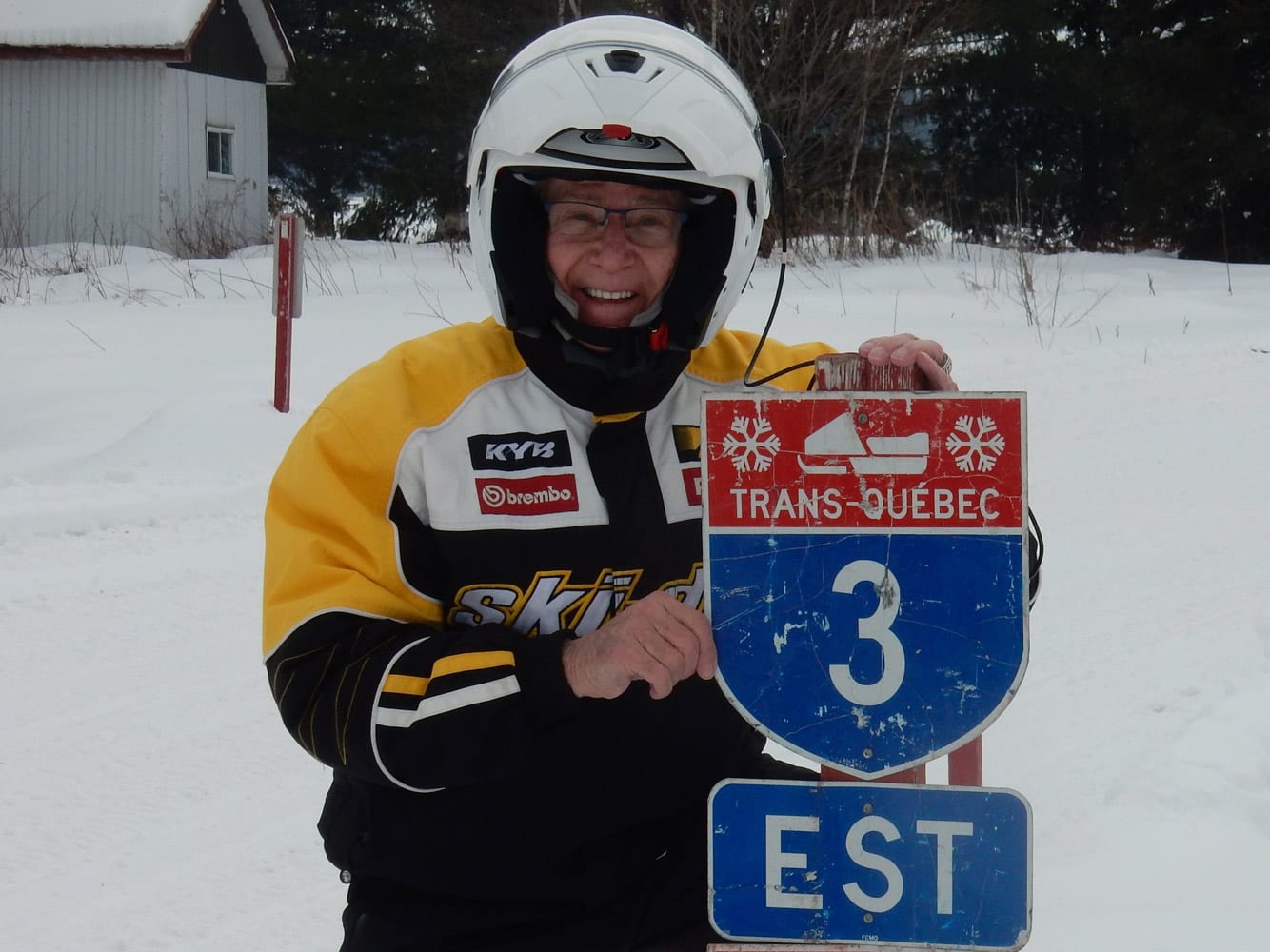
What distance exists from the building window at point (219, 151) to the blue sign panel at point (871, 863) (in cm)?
1996

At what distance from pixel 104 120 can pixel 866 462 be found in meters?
19.5

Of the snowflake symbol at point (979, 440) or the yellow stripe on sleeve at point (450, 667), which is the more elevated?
the snowflake symbol at point (979, 440)

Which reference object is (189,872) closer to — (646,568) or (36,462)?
(646,568)

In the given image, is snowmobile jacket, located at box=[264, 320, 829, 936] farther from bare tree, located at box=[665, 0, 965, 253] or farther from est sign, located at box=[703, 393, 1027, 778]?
bare tree, located at box=[665, 0, 965, 253]

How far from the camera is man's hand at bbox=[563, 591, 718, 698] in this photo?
149 cm

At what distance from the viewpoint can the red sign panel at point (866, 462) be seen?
1.44m

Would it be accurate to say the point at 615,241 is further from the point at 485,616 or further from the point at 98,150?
the point at 98,150

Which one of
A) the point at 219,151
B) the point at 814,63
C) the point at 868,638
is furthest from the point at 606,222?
the point at 219,151

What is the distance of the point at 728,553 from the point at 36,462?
575 centimetres

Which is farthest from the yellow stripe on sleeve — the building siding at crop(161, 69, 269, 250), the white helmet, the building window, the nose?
the building window

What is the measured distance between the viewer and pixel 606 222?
6.53 feet

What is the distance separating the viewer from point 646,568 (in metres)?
1.92

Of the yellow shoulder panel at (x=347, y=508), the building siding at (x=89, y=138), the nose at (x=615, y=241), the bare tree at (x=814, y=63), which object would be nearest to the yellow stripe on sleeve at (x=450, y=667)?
the yellow shoulder panel at (x=347, y=508)

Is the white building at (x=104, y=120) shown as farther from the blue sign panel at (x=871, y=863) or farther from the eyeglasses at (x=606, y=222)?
the blue sign panel at (x=871, y=863)
